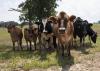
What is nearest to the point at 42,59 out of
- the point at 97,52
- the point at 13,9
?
the point at 97,52

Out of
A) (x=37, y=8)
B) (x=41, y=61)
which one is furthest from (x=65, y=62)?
(x=37, y=8)

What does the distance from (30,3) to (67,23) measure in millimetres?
7993

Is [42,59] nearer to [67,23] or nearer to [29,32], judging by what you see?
[67,23]

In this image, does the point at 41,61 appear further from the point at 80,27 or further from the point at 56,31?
the point at 80,27

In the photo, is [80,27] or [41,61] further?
[80,27]

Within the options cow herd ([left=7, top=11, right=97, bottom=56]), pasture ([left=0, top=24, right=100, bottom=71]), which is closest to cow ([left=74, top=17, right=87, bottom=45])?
cow herd ([left=7, top=11, right=97, bottom=56])

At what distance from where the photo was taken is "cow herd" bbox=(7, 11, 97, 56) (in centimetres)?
1537

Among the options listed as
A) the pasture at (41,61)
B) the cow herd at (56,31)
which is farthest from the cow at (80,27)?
the pasture at (41,61)

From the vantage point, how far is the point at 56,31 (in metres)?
16.8

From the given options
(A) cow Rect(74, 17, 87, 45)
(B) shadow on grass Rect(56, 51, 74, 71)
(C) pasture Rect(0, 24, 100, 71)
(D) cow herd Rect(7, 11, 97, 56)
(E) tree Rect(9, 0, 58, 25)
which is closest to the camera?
(B) shadow on grass Rect(56, 51, 74, 71)

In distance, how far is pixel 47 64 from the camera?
13.9 m

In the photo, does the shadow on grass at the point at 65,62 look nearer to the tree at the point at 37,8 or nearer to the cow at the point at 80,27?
the cow at the point at 80,27

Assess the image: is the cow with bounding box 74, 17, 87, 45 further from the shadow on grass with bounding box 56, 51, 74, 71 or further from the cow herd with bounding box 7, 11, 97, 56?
the shadow on grass with bounding box 56, 51, 74, 71

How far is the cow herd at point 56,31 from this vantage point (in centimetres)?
1537
